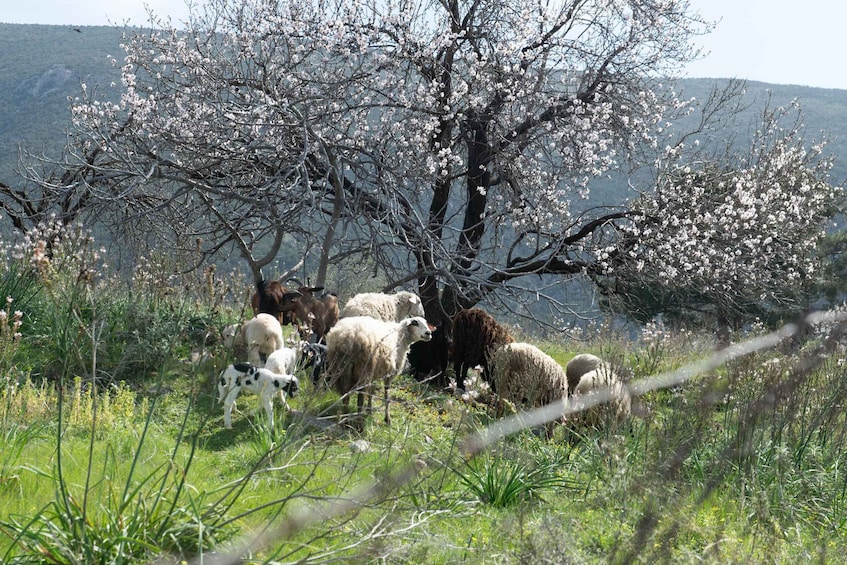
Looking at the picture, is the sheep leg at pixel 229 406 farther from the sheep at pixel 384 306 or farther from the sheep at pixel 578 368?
the sheep at pixel 578 368

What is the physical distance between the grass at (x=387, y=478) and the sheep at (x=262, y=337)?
61 cm

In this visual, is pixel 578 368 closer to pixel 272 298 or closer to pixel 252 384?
pixel 272 298

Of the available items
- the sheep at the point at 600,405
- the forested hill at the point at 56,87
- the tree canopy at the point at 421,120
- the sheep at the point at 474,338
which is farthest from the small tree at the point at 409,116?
the forested hill at the point at 56,87

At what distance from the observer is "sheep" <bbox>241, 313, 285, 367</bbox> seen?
8.86 m

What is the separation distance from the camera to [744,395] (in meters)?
7.70

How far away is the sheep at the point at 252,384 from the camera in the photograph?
7.11 metres

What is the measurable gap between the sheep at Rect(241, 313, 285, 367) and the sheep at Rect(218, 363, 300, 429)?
4.14 feet

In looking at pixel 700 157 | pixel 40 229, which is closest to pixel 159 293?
pixel 40 229

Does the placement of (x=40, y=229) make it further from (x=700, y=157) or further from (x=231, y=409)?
(x=700, y=157)

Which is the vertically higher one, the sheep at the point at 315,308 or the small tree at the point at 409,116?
the small tree at the point at 409,116

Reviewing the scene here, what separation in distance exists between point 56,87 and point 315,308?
81692mm

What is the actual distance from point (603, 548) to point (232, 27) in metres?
11.6

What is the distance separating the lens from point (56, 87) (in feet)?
266

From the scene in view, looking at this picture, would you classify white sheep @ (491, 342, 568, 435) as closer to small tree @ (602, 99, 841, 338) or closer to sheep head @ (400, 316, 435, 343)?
sheep head @ (400, 316, 435, 343)
